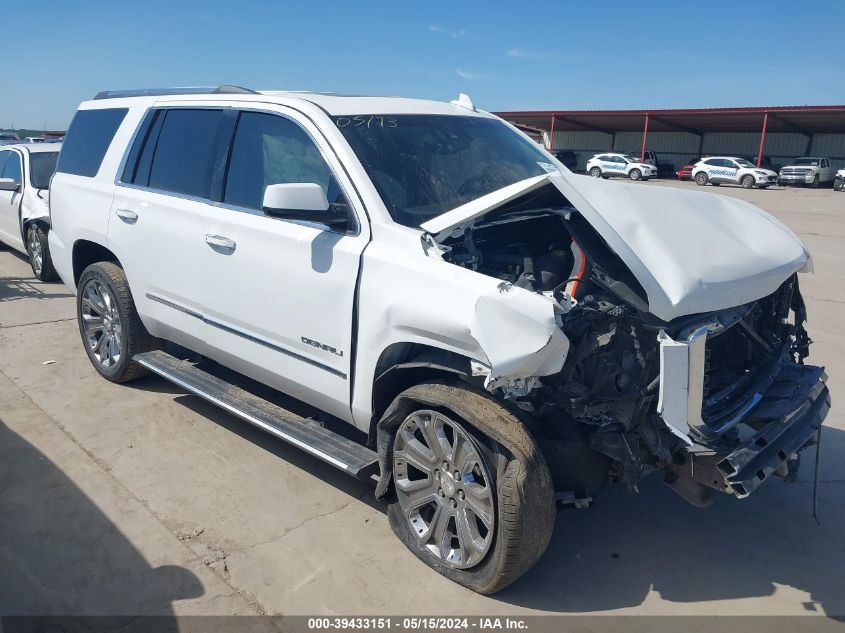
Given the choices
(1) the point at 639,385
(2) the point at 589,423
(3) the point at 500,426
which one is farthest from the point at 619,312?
(3) the point at 500,426

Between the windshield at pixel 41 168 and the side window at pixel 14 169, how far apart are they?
218 mm

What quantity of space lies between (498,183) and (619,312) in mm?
1385

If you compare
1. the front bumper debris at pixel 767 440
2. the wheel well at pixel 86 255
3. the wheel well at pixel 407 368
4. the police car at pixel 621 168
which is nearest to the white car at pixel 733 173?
the police car at pixel 621 168

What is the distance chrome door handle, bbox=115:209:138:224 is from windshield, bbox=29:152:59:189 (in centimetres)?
507

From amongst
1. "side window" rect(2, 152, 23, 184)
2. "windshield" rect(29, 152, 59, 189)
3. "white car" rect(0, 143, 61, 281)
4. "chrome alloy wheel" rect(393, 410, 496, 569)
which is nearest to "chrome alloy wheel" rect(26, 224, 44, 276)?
"white car" rect(0, 143, 61, 281)

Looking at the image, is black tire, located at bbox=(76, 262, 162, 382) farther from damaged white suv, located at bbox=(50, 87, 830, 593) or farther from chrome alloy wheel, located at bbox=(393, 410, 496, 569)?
chrome alloy wheel, located at bbox=(393, 410, 496, 569)

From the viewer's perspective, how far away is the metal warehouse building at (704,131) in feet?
133

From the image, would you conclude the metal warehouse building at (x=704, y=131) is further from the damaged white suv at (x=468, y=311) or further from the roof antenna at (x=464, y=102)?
the damaged white suv at (x=468, y=311)

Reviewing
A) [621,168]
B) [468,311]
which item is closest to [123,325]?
[468,311]

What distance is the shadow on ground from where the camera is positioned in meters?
2.90

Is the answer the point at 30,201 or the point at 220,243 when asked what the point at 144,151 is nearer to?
the point at 220,243

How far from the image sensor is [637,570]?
10.6 feet

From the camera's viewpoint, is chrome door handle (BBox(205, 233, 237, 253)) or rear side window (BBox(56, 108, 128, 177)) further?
rear side window (BBox(56, 108, 128, 177))

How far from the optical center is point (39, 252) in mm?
8836
